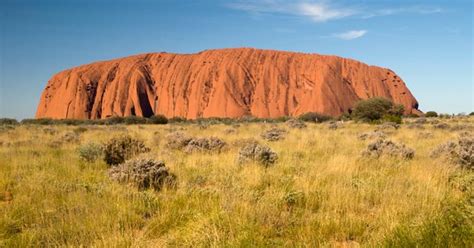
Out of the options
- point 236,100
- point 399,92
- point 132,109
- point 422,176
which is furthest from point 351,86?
point 422,176

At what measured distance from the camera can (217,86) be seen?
94.9m

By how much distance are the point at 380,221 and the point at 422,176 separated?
3002 millimetres

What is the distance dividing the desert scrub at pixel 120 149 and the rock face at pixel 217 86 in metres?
77.4

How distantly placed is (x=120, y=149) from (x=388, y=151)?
23.4 ft

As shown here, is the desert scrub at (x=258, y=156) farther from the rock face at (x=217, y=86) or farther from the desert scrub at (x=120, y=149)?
the rock face at (x=217, y=86)

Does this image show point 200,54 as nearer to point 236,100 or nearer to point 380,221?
point 236,100

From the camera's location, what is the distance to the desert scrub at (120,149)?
980 centimetres

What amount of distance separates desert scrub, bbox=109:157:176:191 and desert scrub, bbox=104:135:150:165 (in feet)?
8.76

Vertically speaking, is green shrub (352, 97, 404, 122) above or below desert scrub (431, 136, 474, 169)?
above

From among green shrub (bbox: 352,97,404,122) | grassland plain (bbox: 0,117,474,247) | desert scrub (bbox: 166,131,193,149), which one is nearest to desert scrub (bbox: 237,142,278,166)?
grassland plain (bbox: 0,117,474,247)

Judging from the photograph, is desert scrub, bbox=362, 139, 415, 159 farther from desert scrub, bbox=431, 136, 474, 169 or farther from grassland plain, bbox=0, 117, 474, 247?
grassland plain, bbox=0, 117, 474, 247

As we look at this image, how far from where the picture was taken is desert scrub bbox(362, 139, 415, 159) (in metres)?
9.92

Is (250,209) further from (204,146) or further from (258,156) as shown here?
(204,146)

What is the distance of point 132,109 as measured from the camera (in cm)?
9556
